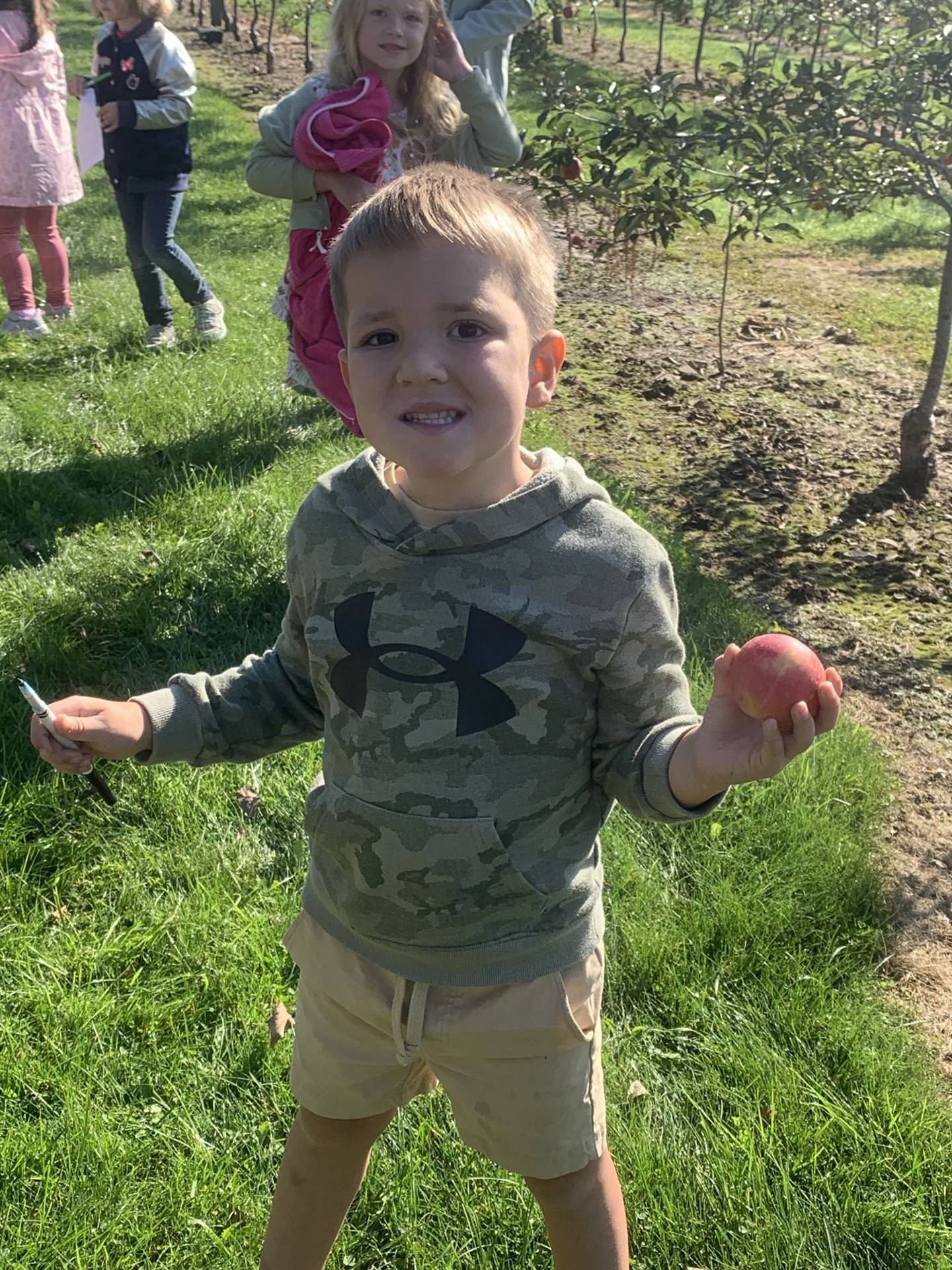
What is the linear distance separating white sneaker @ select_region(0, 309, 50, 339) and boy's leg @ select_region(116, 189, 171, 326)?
0.65m

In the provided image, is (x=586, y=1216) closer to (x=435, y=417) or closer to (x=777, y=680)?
(x=777, y=680)

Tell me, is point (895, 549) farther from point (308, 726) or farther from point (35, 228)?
point (35, 228)

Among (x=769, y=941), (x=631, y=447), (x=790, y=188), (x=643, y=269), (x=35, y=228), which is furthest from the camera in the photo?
(x=643, y=269)

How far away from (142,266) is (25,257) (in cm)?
87

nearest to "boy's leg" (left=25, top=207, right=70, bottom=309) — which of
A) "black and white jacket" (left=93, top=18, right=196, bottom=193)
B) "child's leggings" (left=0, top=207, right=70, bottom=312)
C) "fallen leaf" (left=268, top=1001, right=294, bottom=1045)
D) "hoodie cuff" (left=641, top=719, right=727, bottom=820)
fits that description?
"child's leggings" (left=0, top=207, right=70, bottom=312)

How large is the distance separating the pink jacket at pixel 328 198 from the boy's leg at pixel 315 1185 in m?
2.00

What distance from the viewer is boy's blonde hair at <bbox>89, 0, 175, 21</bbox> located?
18.5 feet

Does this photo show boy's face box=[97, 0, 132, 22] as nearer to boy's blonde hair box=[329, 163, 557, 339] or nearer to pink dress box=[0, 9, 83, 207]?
pink dress box=[0, 9, 83, 207]

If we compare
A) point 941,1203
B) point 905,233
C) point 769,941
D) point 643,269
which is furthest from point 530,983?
point 905,233

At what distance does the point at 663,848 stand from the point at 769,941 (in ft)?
1.26

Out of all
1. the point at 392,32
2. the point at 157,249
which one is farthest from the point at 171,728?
the point at 157,249

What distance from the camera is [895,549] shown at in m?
4.55

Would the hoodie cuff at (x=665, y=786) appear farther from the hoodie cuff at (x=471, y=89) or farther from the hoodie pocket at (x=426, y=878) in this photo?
the hoodie cuff at (x=471, y=89)

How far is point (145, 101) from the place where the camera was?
5.82 meters
